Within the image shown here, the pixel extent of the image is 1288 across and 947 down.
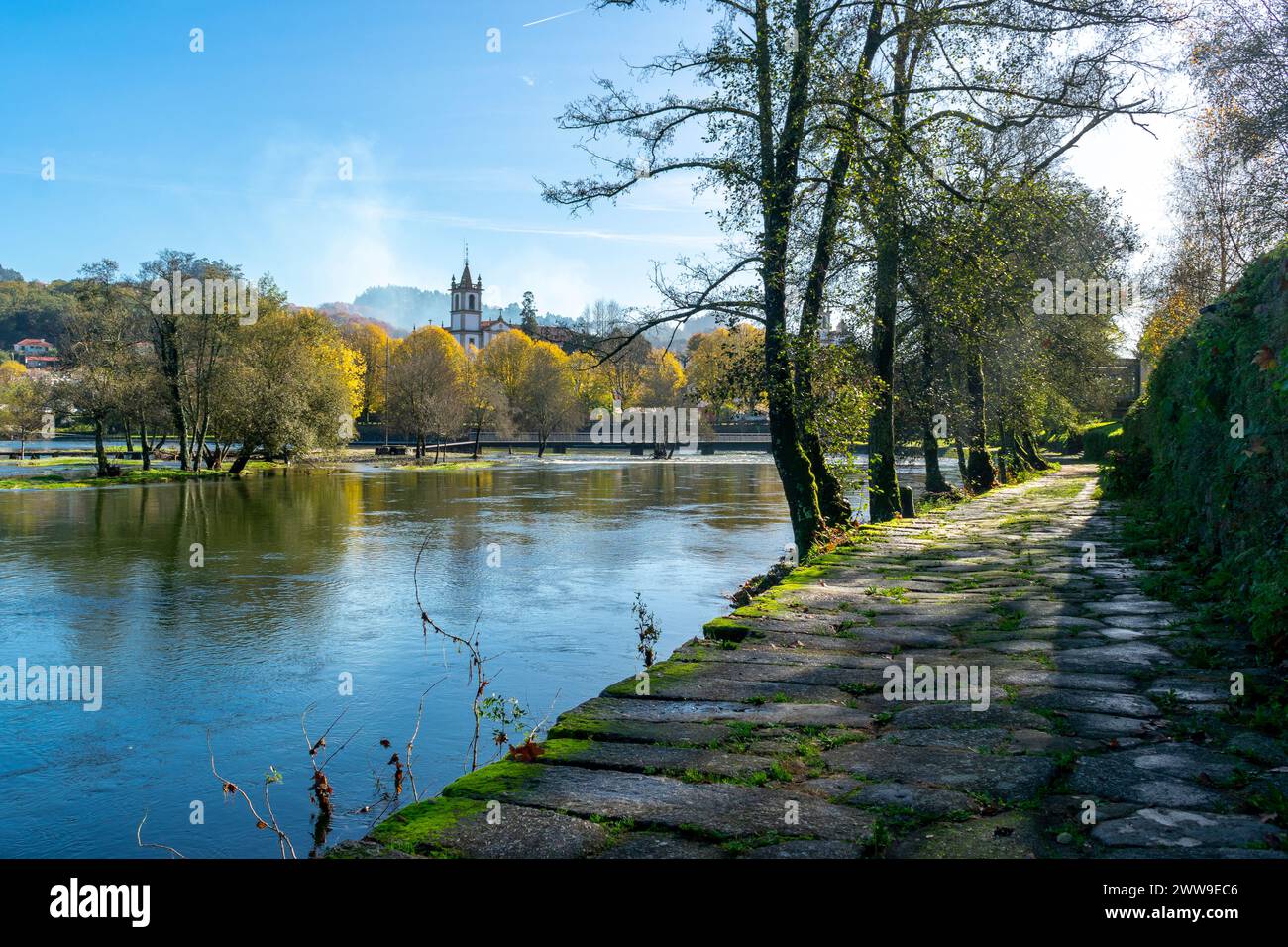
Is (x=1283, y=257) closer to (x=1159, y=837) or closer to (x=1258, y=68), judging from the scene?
(x=1159, y=837)

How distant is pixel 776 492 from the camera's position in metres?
37.1

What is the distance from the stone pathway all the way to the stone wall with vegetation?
0.44 meters

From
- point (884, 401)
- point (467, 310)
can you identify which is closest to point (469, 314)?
point (467, 310)

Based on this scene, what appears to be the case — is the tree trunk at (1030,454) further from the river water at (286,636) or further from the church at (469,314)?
the church at (469,314)

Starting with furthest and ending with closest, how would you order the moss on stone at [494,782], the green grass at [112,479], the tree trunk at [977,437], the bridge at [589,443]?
the bridge at [589,443], the green grass at [112,479], the tree trunk at [977,437], the moss on stone at [494,782]

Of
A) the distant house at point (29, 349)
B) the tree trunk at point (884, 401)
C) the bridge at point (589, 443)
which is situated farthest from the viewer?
the distant house at point (29, 349)
